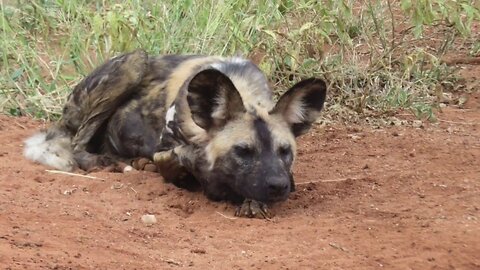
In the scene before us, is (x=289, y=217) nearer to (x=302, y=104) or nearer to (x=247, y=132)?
(x=247, y=132)

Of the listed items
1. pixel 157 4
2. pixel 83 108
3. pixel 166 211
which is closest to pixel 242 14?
pixel 157 4

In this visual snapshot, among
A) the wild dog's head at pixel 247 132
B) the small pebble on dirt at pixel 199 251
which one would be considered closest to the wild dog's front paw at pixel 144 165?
the wild dog's head at pixel 247 132

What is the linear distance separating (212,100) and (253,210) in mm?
632

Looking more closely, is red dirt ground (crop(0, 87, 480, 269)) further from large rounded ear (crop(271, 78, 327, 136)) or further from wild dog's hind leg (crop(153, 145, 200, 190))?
large rounded ear (crop(271, 78, 327, 136))

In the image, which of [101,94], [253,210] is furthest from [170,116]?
[253,210]

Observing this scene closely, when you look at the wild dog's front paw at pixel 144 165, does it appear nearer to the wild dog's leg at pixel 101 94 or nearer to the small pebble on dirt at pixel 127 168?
the small pebble on dirt at pixel 127 168

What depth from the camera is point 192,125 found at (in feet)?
16.7

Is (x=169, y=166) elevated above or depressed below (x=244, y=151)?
below

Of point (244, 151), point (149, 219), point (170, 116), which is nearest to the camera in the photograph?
point (149, 219)

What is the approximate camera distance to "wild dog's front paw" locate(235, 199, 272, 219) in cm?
458

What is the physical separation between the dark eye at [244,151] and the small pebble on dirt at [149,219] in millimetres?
608

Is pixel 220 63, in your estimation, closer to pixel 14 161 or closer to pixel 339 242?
pixel 14 161

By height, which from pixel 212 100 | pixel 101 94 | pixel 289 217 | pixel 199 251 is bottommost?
pixel 289 217

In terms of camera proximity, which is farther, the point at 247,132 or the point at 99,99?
the point at 99,99
